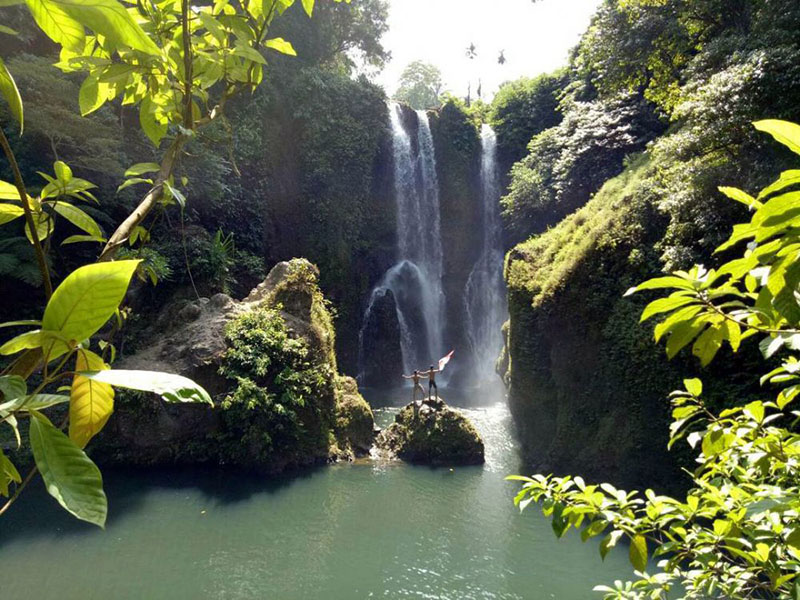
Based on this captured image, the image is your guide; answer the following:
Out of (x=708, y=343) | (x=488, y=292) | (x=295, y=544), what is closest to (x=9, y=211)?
(x=708, y=343)

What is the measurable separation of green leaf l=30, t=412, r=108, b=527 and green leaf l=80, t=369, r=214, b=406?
7cm

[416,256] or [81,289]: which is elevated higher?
[416,256]

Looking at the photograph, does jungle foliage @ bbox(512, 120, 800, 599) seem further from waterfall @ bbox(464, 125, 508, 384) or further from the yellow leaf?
waterfall @ bbox(464, 125, 508, 384)

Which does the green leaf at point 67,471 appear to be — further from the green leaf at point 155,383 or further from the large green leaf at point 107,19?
the large green leaf at point 107,19

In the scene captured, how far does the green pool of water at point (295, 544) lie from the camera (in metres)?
6.06

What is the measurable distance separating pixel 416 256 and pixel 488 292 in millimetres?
3397

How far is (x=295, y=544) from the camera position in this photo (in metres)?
7.10

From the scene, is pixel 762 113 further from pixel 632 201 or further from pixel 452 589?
pixel 452 589

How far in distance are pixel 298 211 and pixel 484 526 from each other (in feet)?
46.1


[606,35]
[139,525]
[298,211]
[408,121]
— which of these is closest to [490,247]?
[408,121]

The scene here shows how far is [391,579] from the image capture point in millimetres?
6285

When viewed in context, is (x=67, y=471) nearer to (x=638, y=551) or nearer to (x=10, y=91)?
(x=10, y=91)

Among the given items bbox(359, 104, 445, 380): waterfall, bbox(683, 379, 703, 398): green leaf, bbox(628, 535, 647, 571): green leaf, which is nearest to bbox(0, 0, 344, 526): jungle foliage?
bbox(628, 535, 647, 571): green leaf

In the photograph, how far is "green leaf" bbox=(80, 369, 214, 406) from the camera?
1.72 ft
